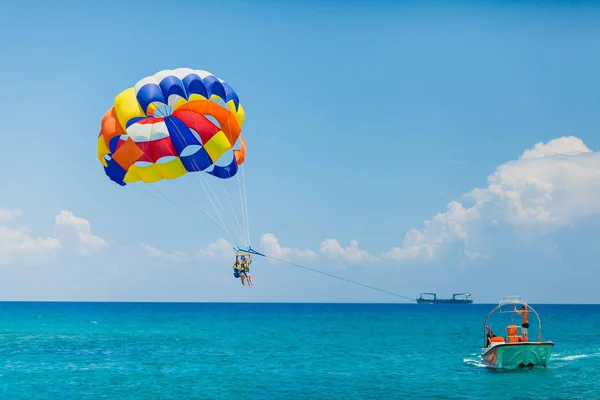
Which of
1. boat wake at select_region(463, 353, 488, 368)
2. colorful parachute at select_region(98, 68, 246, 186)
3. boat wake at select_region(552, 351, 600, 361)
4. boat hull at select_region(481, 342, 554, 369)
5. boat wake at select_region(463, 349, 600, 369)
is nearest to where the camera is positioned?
colorful parachute at select_region(98, 68, 246, 186)

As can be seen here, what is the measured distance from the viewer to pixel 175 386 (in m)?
27.2

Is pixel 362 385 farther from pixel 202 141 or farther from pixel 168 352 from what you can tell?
pixel 168 352

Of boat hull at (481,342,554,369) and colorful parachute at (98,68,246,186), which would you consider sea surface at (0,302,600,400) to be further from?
colorful parachute at (98,68,246,186)

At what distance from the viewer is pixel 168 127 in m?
24.5

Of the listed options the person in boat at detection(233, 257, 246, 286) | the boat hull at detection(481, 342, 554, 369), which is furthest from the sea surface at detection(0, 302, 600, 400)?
the person in boat at detection(233, 257, 246, 286)

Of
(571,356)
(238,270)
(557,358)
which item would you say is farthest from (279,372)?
(571,356)

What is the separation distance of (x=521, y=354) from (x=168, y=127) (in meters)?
18.0

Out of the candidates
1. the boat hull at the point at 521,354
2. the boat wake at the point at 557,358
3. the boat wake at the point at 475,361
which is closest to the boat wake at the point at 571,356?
the boat wake at the point at 557,358

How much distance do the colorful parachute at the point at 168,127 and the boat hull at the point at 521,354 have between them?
15.0m

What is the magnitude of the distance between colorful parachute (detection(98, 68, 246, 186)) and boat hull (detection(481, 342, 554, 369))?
590 inches

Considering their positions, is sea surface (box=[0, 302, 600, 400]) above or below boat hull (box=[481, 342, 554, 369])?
below

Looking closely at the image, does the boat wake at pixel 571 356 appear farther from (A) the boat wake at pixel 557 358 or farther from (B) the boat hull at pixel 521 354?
(B) the boat hull at pixel 521 354

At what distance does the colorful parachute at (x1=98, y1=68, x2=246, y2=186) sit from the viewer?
24.0 meters

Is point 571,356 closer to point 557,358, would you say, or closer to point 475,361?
point 557,358
